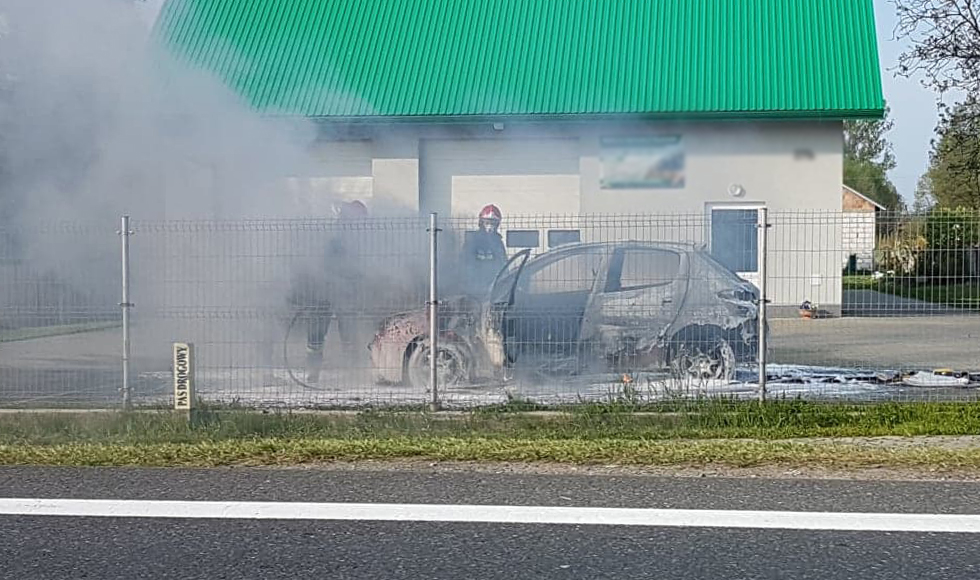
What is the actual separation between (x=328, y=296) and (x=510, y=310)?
1825mm

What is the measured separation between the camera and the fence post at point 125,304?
978cm

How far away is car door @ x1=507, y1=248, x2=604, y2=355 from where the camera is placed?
9.72m

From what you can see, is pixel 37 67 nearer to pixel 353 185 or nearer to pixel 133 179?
pixel 133 179

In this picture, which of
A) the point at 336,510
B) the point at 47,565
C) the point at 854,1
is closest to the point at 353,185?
the point at 336,510

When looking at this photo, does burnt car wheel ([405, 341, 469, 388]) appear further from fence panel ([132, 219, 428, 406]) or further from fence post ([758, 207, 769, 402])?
fence post ([758, 207, 769, 402])

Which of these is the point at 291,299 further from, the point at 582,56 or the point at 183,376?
the point at 582,56

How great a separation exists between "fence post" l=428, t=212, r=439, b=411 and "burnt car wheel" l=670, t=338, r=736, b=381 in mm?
2247

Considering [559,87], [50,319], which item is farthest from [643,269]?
[559,87]

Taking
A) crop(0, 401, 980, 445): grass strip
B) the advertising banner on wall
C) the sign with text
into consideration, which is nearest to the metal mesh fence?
crop(0, 401, 980, 445): grass strip

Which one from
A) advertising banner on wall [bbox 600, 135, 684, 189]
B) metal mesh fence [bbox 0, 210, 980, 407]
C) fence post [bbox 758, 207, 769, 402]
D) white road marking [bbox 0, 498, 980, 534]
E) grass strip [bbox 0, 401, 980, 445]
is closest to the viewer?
white road marking [bbox 0, 498, 980, 534]

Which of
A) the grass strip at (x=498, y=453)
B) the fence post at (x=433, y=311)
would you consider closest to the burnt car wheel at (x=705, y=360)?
the grass strip at (x=498, y=453)

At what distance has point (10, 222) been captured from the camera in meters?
10.6

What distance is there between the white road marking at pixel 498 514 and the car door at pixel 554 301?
363 cm

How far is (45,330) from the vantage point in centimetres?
1024
